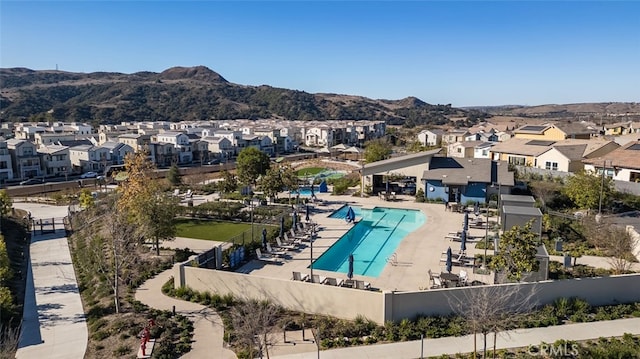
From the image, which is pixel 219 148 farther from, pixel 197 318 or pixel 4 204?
pixel 197 318

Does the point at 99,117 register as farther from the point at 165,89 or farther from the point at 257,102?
the point at 257,102

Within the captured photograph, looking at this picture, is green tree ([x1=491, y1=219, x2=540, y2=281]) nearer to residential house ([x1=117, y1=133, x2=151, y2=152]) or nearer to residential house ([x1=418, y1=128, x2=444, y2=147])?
residential house ([x1=117, y1=133, x2=151, y2=152])

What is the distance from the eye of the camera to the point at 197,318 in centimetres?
1502

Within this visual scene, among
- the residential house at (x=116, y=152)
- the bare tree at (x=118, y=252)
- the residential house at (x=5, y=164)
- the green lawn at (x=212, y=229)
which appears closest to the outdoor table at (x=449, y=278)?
the green lawn at (x=212, y=229)

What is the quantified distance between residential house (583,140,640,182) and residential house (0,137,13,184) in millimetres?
59419

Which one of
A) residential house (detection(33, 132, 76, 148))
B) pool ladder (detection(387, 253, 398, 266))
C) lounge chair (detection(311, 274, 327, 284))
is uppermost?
residential house (detection(33, 132, 76, 148))

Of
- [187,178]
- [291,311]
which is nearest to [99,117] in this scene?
[187,178]

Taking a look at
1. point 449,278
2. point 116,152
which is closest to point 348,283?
point 449,278

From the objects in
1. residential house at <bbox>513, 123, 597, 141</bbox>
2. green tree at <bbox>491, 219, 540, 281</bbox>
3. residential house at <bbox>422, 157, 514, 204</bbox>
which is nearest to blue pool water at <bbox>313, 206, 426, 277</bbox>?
residential house at <bbox>422, 157, 514, 204</bbox>

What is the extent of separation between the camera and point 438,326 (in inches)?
554

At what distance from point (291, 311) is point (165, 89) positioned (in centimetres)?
17780

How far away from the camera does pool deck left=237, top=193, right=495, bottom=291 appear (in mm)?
18297

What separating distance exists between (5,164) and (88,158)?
28.4ft

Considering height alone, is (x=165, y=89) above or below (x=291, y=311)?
above
